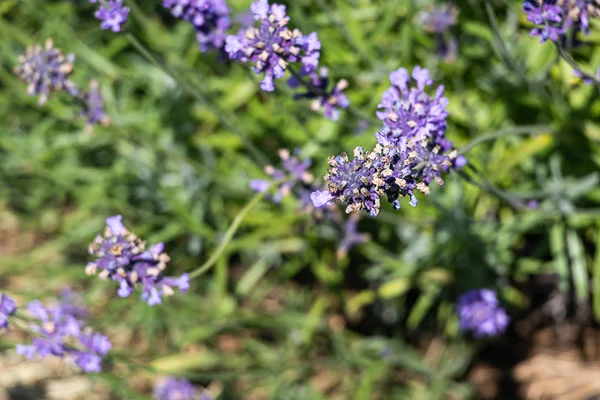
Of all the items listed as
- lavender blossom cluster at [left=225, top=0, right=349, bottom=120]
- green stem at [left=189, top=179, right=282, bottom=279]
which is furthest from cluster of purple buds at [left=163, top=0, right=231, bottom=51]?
green stem at [left=189, top=179, right=282, bottom=279]

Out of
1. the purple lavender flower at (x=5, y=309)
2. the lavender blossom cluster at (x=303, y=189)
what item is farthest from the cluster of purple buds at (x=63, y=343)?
the lavender blossom cluster at (x=303, y=189)

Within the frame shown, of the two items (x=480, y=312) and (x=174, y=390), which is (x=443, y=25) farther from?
(x=174, y=390)

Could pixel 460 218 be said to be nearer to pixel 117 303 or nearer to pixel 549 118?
pixel 549 118

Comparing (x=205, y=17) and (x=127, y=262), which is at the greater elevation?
(x=205, y=17)

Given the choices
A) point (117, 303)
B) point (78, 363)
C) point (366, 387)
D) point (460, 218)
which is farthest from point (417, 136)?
point (117, 303)

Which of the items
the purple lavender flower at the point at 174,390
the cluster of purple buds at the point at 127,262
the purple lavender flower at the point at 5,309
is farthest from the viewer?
the purple lavender flower at the point at 174,390

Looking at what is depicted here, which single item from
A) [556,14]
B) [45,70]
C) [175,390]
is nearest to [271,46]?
[556,14]

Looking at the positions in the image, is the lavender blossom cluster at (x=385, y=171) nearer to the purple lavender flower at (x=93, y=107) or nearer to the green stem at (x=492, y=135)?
the green stem at (x=492, y=135)
